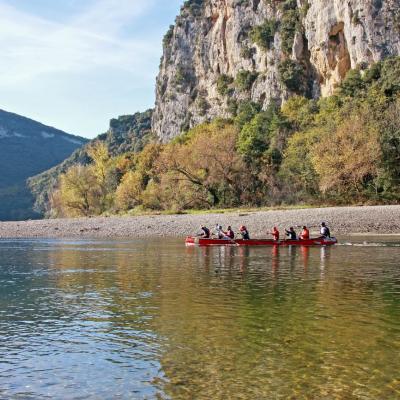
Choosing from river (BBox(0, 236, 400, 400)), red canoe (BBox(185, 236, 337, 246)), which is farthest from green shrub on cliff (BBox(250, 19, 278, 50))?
river (BBox(0, 236, 400, 400))

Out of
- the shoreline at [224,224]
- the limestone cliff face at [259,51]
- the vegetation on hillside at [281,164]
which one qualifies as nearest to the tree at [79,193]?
the vegetation on hillside at [281,164]

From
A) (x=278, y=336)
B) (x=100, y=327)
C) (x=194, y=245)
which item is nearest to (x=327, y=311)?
(x=278, y=336)

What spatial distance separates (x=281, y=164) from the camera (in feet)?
272

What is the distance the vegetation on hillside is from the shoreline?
8307 mm

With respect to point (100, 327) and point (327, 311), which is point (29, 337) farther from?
Answer: point (327, 311)

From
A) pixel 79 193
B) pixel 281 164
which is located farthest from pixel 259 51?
pixel 79 193

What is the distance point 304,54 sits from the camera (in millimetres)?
116688

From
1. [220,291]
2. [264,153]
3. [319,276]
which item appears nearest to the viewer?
[220,291]

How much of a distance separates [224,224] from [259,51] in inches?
3476

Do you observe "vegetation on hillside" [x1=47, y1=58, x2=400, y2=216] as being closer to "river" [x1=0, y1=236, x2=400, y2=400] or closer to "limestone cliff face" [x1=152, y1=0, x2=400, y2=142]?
"limestone cliff face" [x1=152, y1=0, x2=400, y2=142]

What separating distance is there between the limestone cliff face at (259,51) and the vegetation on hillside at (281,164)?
7784 millimetres

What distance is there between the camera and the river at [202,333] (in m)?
10.1

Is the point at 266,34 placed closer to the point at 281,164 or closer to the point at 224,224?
the point at 281,164

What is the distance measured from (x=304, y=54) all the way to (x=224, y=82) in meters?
34.4
